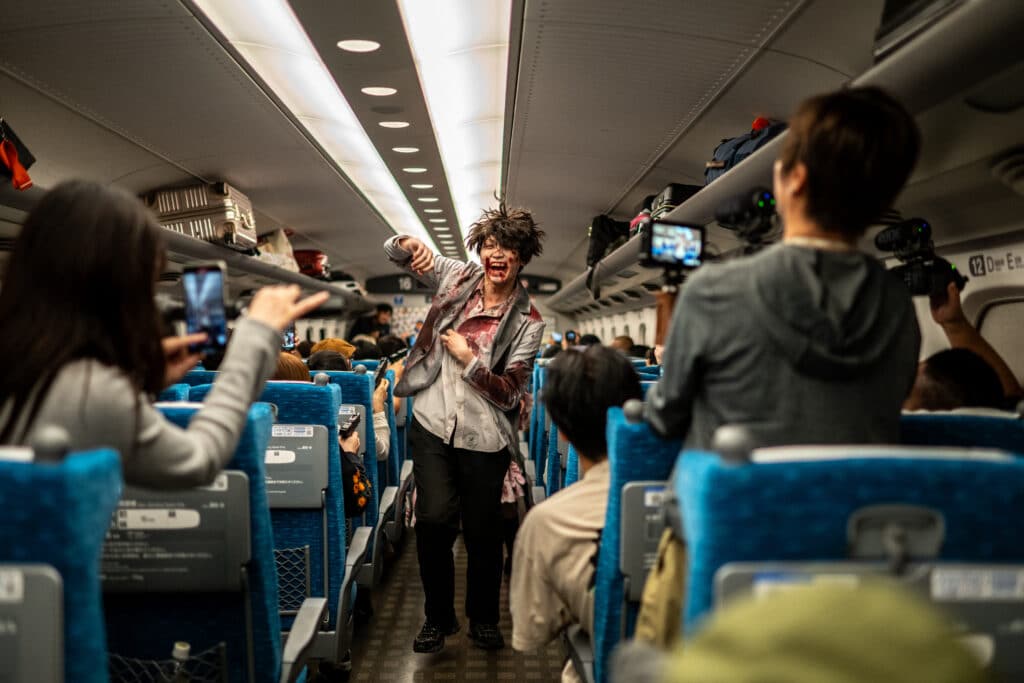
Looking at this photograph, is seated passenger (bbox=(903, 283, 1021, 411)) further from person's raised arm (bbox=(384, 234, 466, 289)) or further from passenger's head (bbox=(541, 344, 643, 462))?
person's raised arm (bbox=(384, 234, 466, 289))

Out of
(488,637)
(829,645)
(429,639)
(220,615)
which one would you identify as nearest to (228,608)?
(220,615)

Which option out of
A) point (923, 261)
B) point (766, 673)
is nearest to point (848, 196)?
point (766, 673)

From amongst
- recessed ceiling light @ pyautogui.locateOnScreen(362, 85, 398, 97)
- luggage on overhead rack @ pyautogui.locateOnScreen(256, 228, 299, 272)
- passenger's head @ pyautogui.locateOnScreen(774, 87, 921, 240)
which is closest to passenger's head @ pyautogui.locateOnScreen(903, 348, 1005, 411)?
passenger's head @ pyautogui.locateOnScreen(774, 87, 921, 240)

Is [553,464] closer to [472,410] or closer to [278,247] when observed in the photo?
[472,410]

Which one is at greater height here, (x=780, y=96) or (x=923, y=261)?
(x=780, y=96)

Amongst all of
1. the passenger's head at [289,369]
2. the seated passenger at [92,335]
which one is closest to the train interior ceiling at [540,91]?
the passenger's head at [289,369]

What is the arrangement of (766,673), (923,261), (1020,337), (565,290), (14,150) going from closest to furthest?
(766,673) < (923,261) < (14,150) < (1020,337) < (565,290)

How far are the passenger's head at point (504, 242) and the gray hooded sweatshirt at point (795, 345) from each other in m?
2.27

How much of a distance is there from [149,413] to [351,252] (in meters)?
14.9

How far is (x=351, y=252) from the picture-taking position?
1616 cm

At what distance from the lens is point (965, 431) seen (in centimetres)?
200

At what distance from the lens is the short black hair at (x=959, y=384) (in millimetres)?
2562

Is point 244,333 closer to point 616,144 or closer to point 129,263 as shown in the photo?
point 129,263

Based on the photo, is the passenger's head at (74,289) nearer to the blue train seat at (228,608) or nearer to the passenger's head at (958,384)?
the blue train seat at (228,608)
